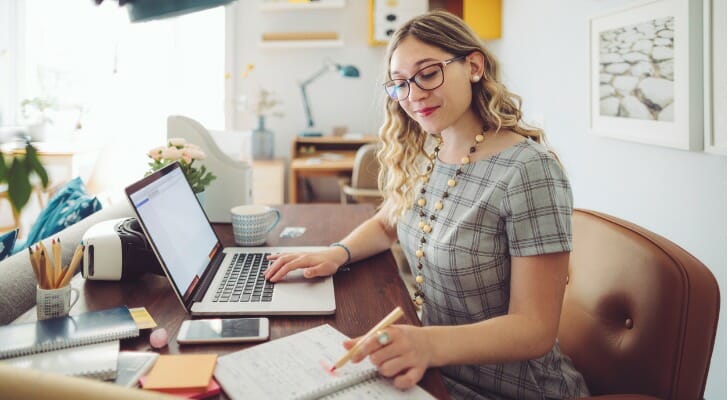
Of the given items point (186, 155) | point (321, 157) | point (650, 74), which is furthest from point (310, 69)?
point (186, 155)

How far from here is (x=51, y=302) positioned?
0.85m

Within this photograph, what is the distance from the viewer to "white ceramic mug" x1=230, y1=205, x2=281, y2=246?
1361mm

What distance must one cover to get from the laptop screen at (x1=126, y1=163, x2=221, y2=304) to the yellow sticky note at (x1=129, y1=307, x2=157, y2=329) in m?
0.07

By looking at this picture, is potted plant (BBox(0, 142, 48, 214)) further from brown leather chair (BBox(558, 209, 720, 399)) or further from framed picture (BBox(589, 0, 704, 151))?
framed picture (BBox(589, 0, 704, 151))

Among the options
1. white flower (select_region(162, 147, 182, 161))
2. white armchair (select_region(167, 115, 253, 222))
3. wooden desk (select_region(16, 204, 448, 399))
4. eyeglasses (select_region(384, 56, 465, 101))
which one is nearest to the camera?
wooden desk (select_region(16, 204, 448, 399))

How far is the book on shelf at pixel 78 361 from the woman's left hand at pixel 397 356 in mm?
334

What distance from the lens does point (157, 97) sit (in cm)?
448

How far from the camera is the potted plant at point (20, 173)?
370 millimetres

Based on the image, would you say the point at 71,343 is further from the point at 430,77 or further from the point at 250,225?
the point at 430,77

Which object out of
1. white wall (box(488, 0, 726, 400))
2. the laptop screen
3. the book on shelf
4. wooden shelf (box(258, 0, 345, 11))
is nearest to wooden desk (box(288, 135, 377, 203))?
wooden shelf (box(258, 0, 345, 11))

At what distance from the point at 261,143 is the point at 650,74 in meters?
3.14

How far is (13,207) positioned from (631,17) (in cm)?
209

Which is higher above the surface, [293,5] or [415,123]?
[293,5]

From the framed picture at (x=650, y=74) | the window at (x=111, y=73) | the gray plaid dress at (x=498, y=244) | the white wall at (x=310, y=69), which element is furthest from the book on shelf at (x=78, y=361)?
the window at (x=111, y=73)
